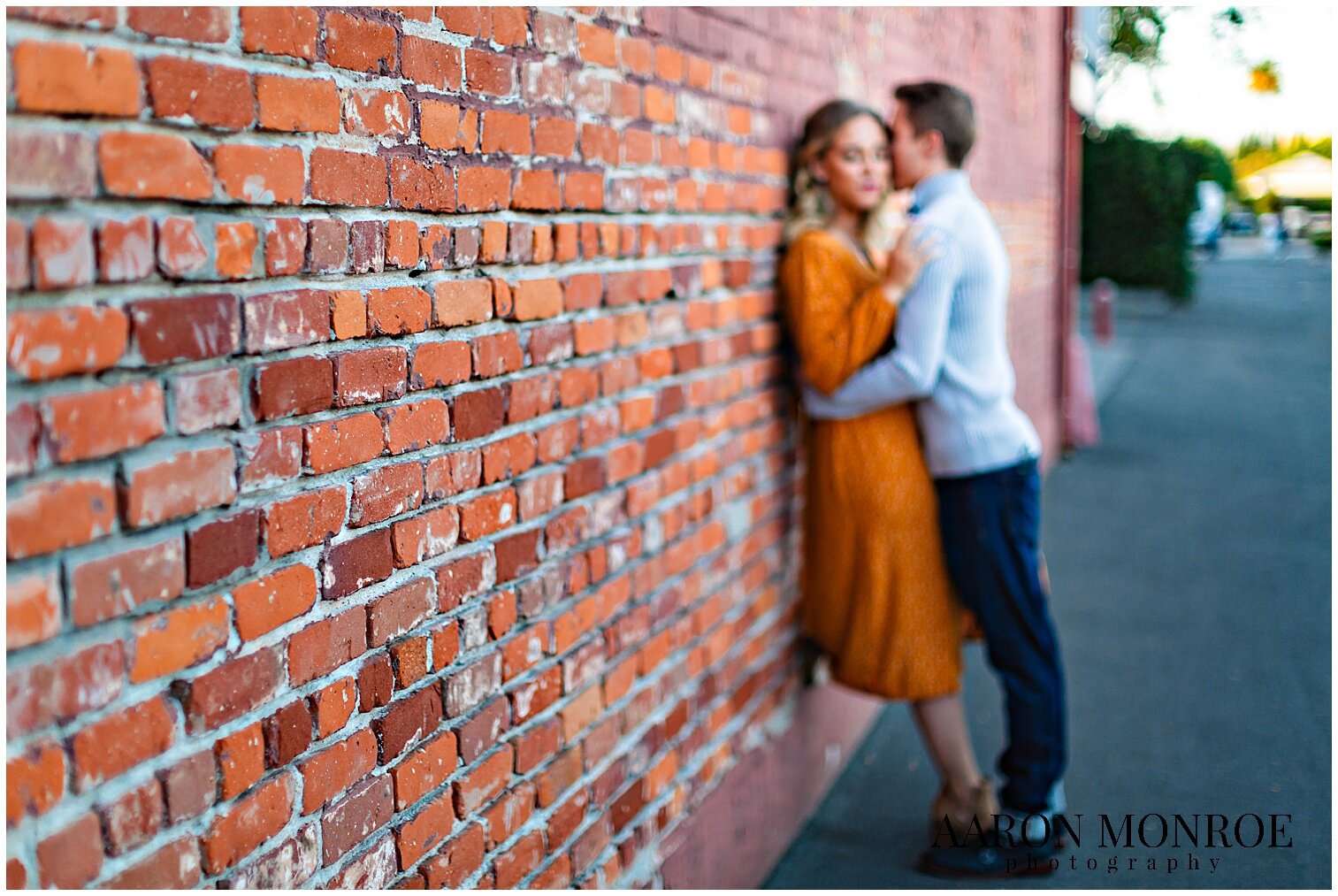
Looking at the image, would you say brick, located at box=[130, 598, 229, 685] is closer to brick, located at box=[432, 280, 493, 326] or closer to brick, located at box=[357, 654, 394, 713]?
brick, located at box=[357, 654, 394, 713]

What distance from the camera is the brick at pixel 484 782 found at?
197 centimetres

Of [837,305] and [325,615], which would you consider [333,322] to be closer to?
[325,615]

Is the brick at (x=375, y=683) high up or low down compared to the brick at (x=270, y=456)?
down

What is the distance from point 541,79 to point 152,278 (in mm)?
965

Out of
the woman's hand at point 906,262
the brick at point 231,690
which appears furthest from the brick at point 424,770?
the woman's hand at point 906,262

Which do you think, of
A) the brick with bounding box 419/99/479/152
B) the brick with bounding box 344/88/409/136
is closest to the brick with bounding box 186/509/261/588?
the brick with bounding box 344/88/409/136

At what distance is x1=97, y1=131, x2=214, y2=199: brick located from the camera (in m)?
1.26

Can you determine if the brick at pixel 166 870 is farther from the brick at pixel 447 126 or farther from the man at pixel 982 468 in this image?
the man at pixel 982 468

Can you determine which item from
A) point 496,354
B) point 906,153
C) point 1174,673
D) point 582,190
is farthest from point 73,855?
point 1174,673

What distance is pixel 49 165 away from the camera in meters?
1.20

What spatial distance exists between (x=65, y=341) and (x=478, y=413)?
0.80 metres

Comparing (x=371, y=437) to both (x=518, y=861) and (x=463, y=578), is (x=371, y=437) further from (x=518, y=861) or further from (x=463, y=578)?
(x=518, y=861)

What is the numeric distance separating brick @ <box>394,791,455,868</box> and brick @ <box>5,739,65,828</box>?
A: 65cm

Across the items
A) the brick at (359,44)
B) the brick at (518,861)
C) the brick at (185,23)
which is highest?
the brick at (359,44)
